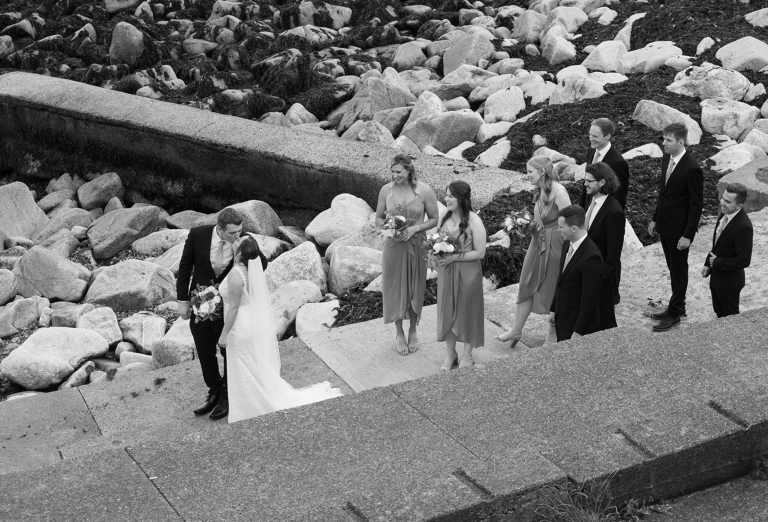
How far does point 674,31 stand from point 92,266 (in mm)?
9530

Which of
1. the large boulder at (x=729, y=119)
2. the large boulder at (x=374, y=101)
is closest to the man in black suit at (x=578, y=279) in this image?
the large boulder at (x=729, y=119)

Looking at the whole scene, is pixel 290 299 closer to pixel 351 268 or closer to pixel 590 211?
pixel 351 268

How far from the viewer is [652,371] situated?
14.8 ft

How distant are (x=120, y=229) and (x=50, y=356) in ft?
13.6

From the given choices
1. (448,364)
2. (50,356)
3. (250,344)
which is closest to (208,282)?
(250,344)

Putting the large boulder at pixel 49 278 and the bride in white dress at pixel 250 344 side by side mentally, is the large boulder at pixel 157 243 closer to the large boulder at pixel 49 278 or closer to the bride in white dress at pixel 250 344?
the large boulder at pixel 49 278

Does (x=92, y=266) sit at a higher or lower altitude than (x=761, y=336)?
lower

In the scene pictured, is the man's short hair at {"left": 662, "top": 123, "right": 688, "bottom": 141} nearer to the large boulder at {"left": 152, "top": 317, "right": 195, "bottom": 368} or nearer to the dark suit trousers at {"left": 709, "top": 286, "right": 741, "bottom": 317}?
the dark suit trousers at {"left": 709, "top": 286, "right": 741, "bottom": 317}

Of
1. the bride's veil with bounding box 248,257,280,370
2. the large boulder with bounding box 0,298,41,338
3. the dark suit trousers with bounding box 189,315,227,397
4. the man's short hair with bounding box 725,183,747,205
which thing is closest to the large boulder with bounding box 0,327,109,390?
the large boulder with bounding box 0,298,41,338

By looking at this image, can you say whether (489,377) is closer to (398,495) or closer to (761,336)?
(398,495)

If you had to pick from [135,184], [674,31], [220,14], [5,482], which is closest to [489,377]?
[5,482]

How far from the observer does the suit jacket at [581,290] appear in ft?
19.3

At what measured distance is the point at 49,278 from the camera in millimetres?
10250

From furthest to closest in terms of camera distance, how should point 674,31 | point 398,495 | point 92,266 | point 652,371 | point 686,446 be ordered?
point 674,31
point 92,266
point 652,371
point 686,446
point 398,495
